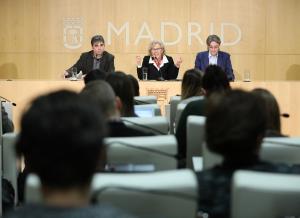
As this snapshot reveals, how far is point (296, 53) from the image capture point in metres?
10.2

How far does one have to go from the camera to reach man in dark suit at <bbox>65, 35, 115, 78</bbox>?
8.48 meters

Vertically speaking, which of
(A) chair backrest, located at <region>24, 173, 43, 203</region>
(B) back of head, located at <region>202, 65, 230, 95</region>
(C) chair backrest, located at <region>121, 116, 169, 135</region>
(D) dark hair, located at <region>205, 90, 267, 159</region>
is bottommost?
(A) chair backrest, located at <region>24, 173, 43, 203</region>

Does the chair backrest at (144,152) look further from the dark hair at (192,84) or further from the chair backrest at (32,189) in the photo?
the dark hair at (192,84)

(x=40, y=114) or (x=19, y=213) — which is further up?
(x=40, y=114)

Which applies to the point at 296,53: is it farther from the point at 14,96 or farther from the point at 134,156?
the point at 134,156

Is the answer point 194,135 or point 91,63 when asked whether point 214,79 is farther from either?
point 91,63

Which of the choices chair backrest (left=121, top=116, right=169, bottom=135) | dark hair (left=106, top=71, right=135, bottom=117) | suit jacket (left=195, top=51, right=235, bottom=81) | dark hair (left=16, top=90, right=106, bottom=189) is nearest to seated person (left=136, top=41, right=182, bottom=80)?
suit jacket (left=195, top=51, right=235, bottom=81)

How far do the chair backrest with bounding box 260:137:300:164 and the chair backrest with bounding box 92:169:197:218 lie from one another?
2.41ft

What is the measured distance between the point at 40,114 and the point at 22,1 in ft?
30.5

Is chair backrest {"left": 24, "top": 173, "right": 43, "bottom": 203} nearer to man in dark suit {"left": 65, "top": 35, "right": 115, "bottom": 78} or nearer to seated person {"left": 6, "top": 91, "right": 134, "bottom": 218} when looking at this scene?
seated person {"left": 6, "top": 91, "right": 134, "bottom": 218}

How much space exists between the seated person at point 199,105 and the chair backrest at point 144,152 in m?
1.55

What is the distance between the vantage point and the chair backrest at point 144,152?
2.20 meters

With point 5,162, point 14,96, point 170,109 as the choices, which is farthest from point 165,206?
point 14,96

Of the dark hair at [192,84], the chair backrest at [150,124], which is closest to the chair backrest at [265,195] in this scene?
the chair backrest at [150,124]
